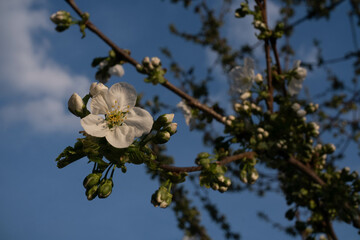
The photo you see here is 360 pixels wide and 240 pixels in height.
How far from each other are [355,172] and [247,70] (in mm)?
1427

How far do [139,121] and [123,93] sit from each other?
0.19 m

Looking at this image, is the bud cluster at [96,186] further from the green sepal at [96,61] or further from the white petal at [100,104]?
the green sepal at [96,61]

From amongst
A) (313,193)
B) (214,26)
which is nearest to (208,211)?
(313,193)

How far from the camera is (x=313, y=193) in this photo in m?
3.02

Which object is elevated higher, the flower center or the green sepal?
the green sepal

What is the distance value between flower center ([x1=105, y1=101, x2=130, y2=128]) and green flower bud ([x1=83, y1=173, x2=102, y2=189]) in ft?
0.88

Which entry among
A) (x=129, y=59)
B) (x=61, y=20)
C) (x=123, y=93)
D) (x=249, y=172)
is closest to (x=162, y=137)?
(x=123, y=93)

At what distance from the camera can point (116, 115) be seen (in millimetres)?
1646

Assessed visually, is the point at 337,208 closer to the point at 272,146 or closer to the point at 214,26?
the point at 272,146

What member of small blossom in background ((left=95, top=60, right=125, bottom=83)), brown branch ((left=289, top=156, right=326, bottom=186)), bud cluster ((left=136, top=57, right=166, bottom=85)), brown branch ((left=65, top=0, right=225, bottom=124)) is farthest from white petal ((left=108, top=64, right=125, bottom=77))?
brown branch ((left=289, top=156, right=326, bottom=186))

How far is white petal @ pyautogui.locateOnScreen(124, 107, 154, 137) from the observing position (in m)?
1.50

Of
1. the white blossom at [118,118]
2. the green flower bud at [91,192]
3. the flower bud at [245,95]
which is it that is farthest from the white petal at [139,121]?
the flower bud at [245,95]

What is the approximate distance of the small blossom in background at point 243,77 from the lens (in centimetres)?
301

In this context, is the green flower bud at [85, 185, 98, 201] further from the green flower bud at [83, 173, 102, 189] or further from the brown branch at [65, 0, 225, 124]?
the brown branch at [65, 0, 225, 124]
